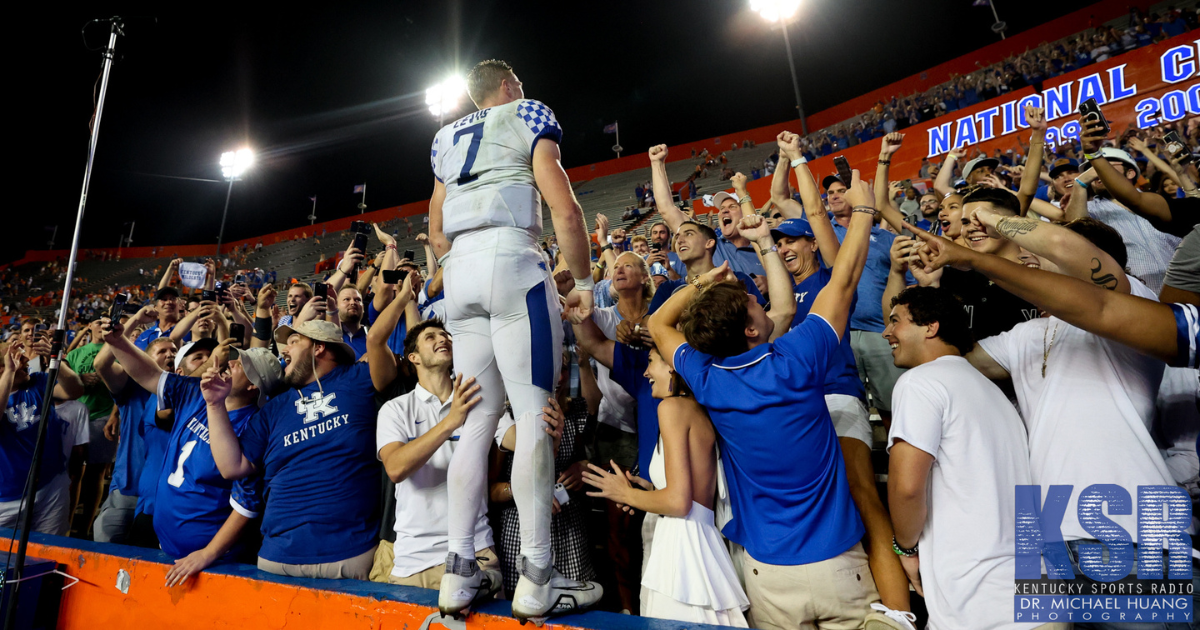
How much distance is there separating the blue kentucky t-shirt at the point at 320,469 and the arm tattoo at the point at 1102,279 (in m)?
3.44

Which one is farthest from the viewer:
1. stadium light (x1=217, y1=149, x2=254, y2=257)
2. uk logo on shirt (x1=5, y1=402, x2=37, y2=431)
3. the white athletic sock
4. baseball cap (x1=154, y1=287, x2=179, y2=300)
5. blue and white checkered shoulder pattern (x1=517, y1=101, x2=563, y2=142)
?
stadium light (x1=217, y1=149, x2=254, y2=257)

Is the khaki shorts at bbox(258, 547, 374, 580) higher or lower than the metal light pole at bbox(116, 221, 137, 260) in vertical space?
lower

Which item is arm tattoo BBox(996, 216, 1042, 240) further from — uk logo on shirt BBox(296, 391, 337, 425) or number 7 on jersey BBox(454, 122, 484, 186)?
uk logo on shirt BBox(296, 391, 337, 425)

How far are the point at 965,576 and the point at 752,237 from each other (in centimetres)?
159

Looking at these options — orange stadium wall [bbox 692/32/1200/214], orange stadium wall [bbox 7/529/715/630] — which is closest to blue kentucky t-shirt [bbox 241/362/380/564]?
orange stadium wall [bbox 7/529/715/630]

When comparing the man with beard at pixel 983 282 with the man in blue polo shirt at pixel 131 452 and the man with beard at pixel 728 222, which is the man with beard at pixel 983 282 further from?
the man in blue polo shirt at pixel 131 452

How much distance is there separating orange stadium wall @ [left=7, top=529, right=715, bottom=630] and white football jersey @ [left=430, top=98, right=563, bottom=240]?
157 cm

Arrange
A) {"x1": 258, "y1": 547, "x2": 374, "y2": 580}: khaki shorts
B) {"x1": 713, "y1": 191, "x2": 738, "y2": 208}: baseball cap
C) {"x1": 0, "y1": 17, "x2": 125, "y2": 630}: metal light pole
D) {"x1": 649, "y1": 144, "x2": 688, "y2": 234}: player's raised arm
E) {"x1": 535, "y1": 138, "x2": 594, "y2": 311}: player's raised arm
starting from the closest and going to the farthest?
{"x1": 535, "y1": 138, "x2": 594, "y2": 311}: player's raised arm, {"x1": 258, "y1": 547, "x2": 374, "y2": 580}: khaki shorts, {"x1": 0, "y1": 17, "x2": 125, "y2": 630}: metal light pole, {"x1": 649, "y1": 144, "x2": 688, "y2": 234}: player's raised arm, {"x1": 713, "y1": 191, "x2": 738, "y2": 208}: baseball cap

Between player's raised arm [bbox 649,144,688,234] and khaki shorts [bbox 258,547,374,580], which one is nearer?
khaki shorts [bbox 258,547,374,580]

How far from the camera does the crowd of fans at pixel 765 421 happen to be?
1912 millimetres

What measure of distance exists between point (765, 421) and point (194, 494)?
338 centimetres

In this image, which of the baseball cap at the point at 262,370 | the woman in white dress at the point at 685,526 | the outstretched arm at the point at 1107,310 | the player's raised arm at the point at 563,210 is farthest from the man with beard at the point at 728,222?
the baseball cap at the point at 262,370

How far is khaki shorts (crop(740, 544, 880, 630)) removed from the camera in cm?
198
